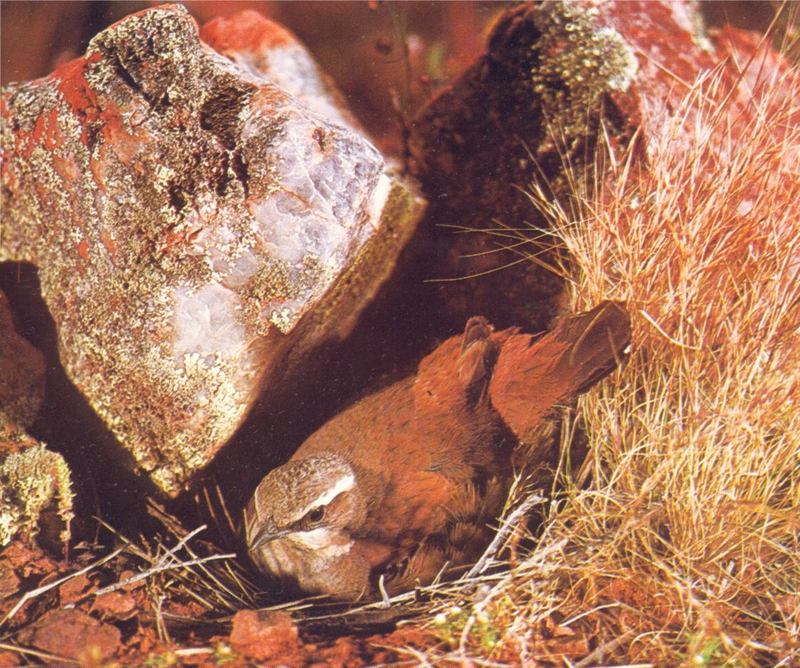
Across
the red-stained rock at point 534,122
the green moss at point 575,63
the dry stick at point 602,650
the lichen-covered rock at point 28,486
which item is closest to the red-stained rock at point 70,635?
the lichen-covered rock at point 28,486

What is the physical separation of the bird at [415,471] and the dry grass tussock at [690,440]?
24 centimetres

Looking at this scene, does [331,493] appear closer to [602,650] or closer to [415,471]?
[415,471]

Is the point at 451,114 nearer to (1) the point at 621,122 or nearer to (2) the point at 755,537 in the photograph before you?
(1) the point at 621,122

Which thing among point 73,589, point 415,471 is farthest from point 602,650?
point 73,589

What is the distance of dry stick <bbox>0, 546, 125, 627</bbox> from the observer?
216 centimetres

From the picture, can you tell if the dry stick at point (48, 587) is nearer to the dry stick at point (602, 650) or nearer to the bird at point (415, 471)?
the bird at point (415, 471)

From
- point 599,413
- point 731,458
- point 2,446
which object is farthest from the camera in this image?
point 599,413

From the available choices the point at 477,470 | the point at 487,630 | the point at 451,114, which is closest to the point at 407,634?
the point at 487,630

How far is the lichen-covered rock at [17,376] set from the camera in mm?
2576

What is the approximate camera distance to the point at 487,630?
83.1 inches

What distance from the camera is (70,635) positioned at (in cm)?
212

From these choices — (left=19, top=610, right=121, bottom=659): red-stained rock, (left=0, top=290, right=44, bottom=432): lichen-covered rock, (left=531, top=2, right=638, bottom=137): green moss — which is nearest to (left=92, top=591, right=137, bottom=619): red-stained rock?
(left=19, top=610, right=121, bottom=659): red-stained rock

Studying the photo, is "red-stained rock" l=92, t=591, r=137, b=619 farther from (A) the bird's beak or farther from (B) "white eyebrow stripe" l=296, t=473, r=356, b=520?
(B) "white eyebrow stripe" l=296, t=473, r=356, b=520

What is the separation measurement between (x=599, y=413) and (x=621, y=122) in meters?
1.24
